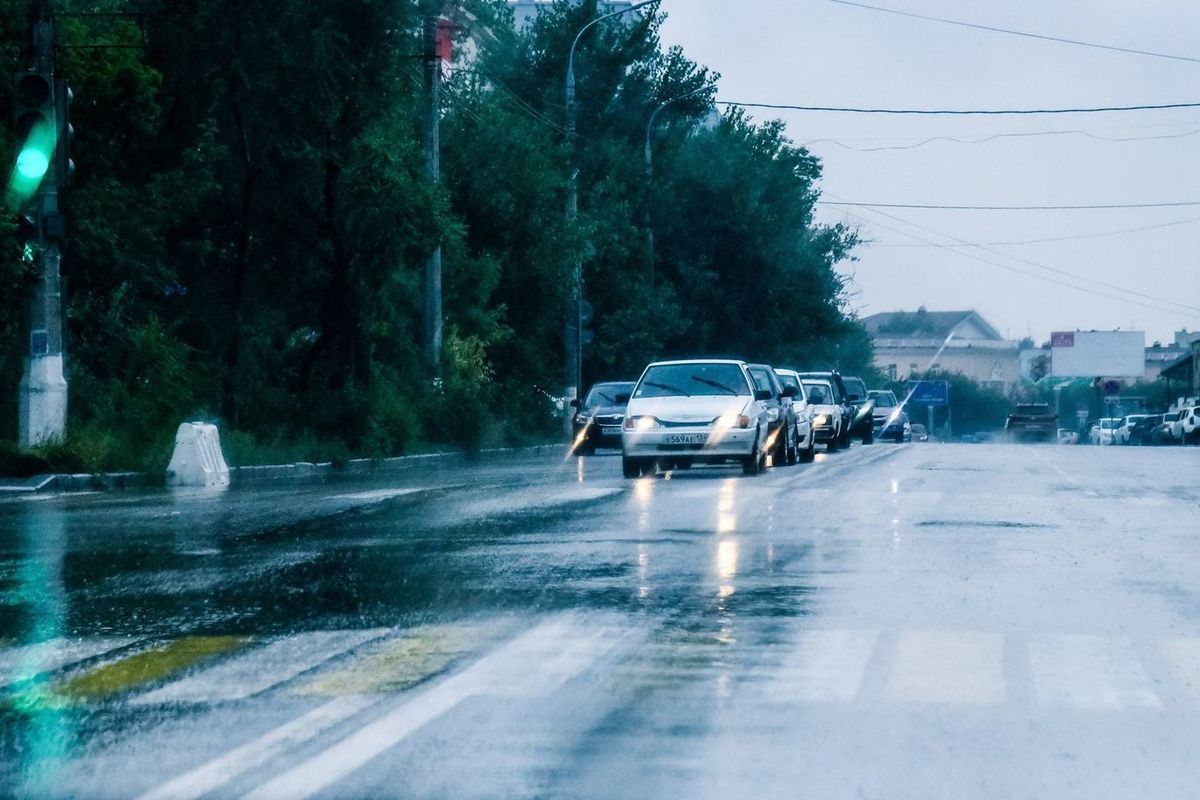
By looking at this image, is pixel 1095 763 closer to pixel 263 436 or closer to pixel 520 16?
pixel 263 436

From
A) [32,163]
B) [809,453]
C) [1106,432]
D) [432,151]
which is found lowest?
[1106,432]

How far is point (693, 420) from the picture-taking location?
84.9 feet

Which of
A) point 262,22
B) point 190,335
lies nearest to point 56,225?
point 262,22

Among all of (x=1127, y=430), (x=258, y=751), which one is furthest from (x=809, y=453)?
(x=1127, y=430)

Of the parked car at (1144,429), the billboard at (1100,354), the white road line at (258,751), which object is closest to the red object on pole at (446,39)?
the white road line at (258,751)

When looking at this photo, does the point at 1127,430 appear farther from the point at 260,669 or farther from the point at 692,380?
the point at 260,669

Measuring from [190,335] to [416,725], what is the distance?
1117 inches

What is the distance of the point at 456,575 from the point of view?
39.0ft

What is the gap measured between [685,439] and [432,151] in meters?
11.2

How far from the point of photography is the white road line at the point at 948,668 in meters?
7.42

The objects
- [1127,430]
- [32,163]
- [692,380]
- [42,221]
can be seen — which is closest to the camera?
[32,163]

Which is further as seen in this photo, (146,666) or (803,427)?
(803,427)

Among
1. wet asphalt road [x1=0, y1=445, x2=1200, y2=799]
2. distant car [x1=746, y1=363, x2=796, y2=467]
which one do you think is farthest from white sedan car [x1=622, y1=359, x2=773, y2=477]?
wet asphalt road [x1=0, y1=445, x2=1200, y2=799]

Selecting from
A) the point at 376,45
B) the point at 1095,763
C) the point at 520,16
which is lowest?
the point at 1095,763
